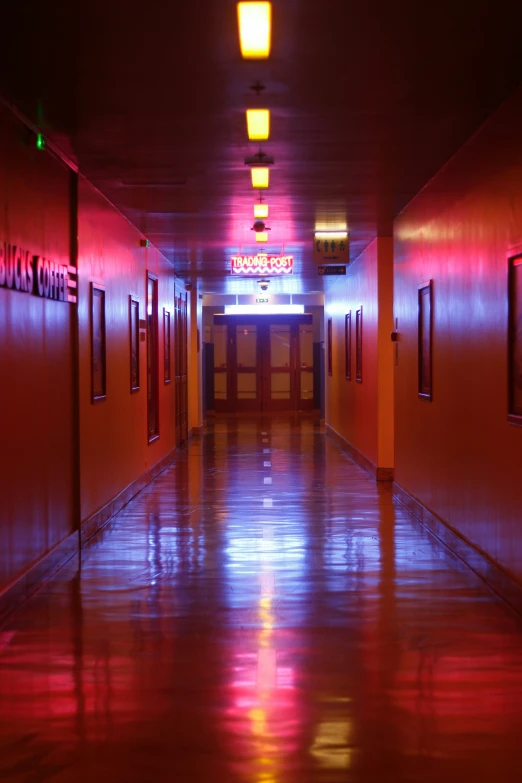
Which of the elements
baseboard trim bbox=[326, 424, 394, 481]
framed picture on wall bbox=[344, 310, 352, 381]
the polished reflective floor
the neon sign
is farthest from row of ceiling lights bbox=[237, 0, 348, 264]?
framed picture on wall bbox=[344, 310, 352, 381]

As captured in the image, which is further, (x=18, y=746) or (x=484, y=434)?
(x=484, y=434)

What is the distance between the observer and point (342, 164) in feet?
25.1

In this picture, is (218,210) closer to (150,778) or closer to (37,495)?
(37,495)

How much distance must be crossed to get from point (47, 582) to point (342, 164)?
4.13 meters

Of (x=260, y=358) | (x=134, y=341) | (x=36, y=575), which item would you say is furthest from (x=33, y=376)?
(x=260, y=358)

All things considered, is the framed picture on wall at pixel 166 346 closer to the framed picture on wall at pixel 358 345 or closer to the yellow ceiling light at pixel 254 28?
the framed picture on wall at pixel 358 345

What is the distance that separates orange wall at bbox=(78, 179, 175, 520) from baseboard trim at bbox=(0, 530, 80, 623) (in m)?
0.61

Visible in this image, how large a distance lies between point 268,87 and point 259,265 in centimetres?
754

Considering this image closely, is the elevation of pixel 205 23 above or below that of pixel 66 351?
above

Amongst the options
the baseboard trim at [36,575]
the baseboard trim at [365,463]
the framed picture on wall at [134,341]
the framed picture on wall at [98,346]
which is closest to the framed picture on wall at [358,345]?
the baseboard trim at [365,463]

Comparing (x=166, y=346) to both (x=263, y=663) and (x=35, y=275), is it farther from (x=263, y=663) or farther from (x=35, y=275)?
(x=263, y=663)

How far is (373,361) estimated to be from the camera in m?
12.4

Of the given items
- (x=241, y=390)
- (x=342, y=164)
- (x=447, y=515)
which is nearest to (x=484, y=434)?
(x=447, y=515)

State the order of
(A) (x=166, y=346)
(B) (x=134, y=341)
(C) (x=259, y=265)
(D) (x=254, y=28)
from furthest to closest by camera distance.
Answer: (A) (x=166, y=346)
(C) (x=259, y=265)
(B) (x=134, y=341)
(D) (x=254, y=28)
